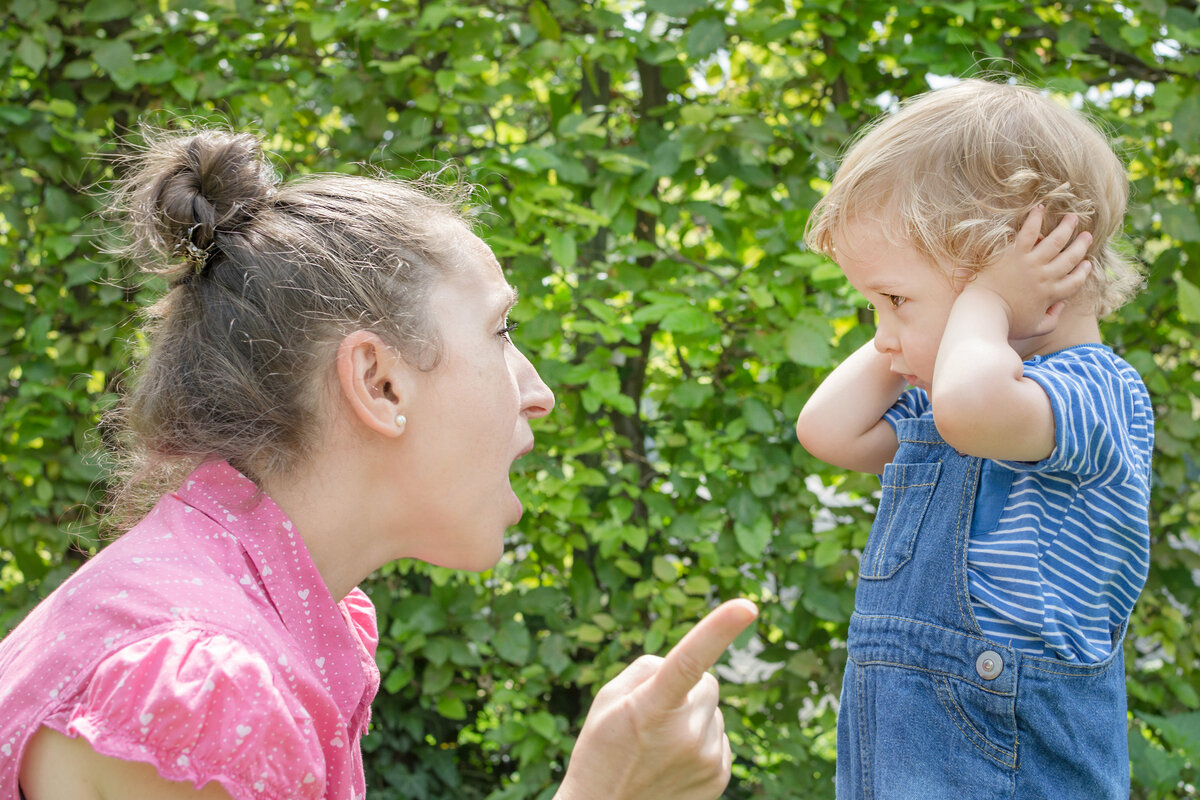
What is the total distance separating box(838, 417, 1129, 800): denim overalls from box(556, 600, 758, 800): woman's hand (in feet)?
1.03

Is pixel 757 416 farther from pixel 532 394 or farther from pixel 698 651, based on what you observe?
pixel 698 651

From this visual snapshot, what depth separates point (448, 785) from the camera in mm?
3152

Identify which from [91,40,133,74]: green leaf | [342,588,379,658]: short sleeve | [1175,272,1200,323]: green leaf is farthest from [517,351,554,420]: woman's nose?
[91,40,133,74]: green leaf

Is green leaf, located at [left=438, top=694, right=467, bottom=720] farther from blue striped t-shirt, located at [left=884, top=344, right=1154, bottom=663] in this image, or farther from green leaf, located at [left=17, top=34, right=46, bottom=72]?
green leaf, located at [left=17, top=34, right=46, bottom=72]

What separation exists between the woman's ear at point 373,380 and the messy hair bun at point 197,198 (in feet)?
0.80

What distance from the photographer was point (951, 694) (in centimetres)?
137

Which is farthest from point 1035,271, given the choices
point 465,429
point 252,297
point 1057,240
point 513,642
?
point 513,642

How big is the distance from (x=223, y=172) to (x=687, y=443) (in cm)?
157

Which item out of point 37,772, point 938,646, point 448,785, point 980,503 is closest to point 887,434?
point 980,503

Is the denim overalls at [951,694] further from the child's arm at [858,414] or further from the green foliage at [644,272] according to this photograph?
the green foliage at [644,272]

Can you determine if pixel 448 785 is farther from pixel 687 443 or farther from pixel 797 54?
pixel 797 54

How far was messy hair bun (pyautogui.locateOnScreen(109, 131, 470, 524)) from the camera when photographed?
1.41 m

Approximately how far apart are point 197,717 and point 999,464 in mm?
1054

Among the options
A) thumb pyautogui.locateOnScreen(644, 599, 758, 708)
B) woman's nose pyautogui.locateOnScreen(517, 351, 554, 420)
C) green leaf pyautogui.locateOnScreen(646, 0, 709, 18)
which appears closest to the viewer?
thumb pyautogui.locateOnScreen(644, 599, 758, 708)
